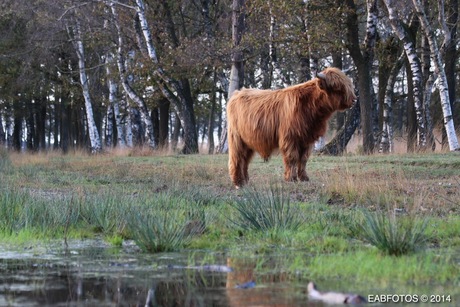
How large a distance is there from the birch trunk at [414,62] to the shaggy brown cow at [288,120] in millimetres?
8927

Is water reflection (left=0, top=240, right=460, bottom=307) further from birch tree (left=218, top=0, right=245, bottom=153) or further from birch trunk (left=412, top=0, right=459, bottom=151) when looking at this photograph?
birch tree (left=218, top=0, right=245, bottom=153)

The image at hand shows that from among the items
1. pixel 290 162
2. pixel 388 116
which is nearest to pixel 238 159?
pixel 290 162

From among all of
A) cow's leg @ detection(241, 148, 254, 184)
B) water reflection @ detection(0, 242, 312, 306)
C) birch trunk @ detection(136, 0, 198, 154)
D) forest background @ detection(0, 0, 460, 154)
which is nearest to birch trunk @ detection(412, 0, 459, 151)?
forest background @ detection(0, 0, 460, 154)

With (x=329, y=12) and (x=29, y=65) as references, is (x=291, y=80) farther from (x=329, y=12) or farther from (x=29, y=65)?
(x=329, y=12)

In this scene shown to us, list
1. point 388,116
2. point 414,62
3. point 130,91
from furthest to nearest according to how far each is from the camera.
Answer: point 130,91
point 388,116
point 414,62

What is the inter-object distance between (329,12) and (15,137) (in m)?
34.4

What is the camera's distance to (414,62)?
23734 millimetres

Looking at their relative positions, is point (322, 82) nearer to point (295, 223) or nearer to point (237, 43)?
point (295, 223)

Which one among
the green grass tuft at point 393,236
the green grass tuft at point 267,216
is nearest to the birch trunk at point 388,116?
the green grass tuft at point 267,216

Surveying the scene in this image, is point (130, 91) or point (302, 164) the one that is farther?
point (130, 91)

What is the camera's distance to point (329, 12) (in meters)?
23.5

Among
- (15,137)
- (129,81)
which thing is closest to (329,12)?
(129,81)

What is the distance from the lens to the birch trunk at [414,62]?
73.7 ft

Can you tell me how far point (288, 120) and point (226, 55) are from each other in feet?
46.9
